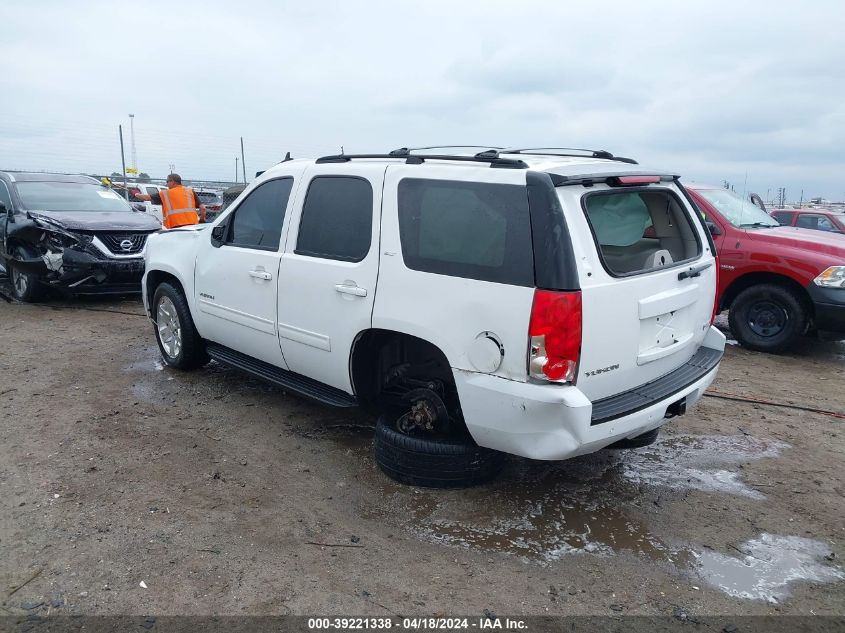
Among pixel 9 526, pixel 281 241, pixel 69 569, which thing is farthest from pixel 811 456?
pixel 9 526

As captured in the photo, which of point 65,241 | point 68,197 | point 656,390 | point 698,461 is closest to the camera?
point 656,390

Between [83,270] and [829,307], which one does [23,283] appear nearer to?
[83,270]

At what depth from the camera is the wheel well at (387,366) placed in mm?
3852

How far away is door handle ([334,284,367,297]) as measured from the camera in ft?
12.5

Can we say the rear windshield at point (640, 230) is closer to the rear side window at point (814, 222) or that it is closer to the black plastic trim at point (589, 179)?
the black plastic trim at point (589, 179)

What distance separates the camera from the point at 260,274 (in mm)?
4559

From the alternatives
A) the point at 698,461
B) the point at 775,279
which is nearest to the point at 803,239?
the point at 775,279

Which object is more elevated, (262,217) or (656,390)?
(262,217)

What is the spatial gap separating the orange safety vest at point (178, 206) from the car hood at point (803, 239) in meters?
8.15

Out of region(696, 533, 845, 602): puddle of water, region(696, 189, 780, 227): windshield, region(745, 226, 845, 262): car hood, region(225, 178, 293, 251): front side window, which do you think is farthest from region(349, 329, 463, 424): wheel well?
region(696, 189, 780, 227): windshield

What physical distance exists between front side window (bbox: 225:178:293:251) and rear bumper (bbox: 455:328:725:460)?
6.45 ft

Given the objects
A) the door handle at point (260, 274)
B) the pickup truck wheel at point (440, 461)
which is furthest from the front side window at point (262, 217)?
the pickup truck wheel at point (440, 461)

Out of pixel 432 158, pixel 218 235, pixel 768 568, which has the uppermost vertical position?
pixel 432 158

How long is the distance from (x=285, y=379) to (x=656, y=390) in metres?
2.44
